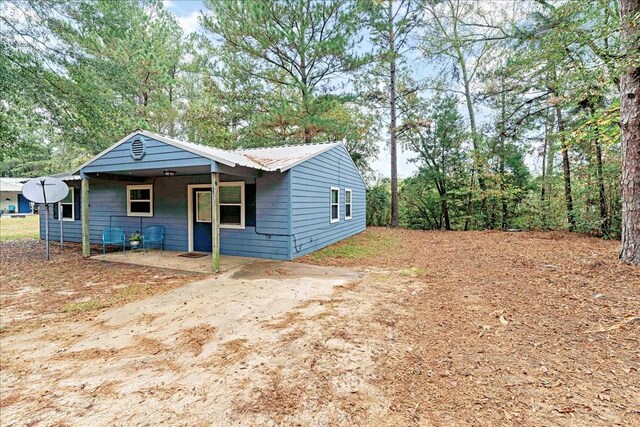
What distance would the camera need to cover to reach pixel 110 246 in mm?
9328

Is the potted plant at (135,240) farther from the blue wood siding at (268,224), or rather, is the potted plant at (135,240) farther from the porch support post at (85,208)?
the blue wood siding at (268,224)

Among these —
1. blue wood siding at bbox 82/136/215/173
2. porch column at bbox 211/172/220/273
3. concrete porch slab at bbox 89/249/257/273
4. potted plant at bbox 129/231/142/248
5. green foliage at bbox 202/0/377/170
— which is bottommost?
concrete porch slab at bbox 89/249/257/273

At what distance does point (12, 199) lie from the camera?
78.7ft

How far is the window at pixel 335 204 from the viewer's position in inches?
383

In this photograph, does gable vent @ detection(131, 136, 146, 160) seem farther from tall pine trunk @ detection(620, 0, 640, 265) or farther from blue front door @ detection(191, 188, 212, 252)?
tall pine trunk @ detection(620, 0, 640, 265)

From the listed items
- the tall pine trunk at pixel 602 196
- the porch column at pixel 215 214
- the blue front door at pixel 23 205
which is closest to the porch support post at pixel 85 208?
the porch column at pixel 215 214

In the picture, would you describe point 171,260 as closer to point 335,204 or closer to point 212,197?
point 212,197

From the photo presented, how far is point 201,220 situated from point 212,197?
254 cm

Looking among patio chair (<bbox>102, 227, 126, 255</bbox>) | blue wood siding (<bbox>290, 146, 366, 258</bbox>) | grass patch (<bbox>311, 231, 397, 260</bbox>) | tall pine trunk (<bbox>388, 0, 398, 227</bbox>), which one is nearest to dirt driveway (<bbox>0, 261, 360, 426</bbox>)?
blue wood siding (<bbox>290, 146, 366, 258</bbox>)

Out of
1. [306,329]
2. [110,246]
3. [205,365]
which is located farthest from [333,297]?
[110,246]

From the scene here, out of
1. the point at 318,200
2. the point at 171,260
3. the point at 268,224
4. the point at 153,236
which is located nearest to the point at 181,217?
the point at 153,236

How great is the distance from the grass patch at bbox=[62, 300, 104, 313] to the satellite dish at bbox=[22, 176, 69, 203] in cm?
505

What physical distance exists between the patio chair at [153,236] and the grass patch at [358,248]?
13.8 feet

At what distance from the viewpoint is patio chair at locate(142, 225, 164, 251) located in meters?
7.89
